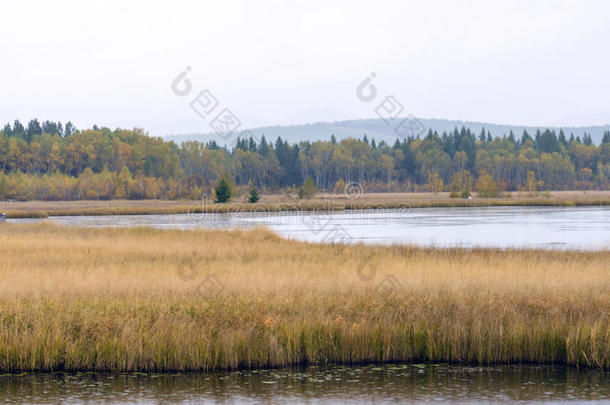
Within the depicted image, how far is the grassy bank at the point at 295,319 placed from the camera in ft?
45.4

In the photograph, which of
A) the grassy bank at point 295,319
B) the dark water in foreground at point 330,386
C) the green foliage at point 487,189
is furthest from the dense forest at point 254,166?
the dark water in foreground at point 330,386

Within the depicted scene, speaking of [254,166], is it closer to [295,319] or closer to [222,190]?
[222,190]

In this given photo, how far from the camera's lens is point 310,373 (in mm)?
13883

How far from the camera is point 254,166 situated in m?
171

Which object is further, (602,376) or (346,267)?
(346,267)

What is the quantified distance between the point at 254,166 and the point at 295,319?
156764 mm

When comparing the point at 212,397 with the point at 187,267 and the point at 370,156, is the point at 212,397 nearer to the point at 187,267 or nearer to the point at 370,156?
the point at 187,267

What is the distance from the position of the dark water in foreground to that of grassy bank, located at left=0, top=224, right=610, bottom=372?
310 mm

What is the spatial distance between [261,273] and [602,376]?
10.1m

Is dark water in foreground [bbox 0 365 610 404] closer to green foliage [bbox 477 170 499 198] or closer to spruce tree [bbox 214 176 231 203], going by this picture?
spruce tree [bbox 214 176 231 203]

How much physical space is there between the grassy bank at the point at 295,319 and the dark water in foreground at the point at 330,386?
0.31 m

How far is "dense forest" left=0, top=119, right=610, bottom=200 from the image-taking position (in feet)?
463

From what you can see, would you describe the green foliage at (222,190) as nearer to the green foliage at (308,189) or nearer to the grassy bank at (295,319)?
the green foliage at (308,189)

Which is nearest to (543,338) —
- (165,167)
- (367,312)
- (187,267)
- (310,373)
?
(367,312)
